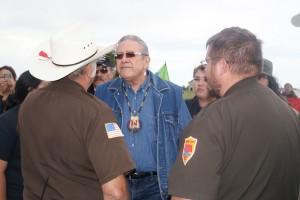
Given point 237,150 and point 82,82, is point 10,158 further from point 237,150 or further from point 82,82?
point 237,150

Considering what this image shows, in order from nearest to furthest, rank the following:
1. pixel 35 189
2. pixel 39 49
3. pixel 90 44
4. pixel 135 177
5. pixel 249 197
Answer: pixel 249 197 → pixel 35 189 → pixel 90 44 → pixel 39 49 → pixel 135 177

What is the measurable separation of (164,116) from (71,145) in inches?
66.4

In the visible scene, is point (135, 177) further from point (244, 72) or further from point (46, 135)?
point (244, 72)

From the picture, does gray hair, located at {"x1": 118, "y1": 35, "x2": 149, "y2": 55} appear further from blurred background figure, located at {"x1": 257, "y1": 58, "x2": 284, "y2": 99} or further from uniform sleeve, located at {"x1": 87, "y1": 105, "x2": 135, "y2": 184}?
uniform sleeve, located at {"x1": 87, "y1": 105, "x2": 135, "y2": 184}

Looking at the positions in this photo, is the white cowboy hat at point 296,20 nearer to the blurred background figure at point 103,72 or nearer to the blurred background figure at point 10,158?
the blurred background figure at point 10,158

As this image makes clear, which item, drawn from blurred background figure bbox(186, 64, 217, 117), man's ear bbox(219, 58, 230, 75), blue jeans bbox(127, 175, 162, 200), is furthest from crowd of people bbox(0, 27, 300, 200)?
blurred background figure bbox(186, 64, 217, 117)

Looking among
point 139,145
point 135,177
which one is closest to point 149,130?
point 139,145

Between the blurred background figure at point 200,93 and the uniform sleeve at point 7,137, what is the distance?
3022 millimetres

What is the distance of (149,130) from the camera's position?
4.11m

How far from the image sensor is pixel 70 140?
2.58 m

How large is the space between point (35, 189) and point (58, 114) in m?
0.53

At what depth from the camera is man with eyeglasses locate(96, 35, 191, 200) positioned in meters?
4.03

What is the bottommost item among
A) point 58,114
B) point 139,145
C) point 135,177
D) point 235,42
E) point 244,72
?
point 135,177

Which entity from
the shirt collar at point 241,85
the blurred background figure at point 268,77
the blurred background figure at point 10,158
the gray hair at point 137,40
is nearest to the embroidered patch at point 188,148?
the shirt collar at point 241,85
